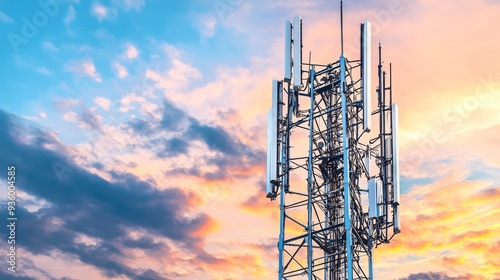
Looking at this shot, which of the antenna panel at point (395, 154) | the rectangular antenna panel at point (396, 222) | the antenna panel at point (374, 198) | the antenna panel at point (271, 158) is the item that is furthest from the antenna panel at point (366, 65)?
the antenna panel at point (271, 158)

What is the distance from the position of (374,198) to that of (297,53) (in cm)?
839

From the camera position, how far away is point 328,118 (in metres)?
36.8

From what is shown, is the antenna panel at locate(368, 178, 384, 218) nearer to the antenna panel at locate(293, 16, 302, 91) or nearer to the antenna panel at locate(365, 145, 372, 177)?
the antenna panel at locate(365, 145, 372, 177)

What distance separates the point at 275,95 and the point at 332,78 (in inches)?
127

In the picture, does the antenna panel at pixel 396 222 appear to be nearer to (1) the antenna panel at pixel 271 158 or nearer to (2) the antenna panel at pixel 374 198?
(2) the antenna panel at pixel 374 198

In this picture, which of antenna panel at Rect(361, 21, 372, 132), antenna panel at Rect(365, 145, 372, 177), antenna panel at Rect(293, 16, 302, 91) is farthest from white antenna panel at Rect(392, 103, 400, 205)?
antenna panel at Rect(293, 16, 302, 91)

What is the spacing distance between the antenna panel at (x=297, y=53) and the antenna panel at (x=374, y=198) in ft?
20.8

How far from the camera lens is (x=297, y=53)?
118 feet

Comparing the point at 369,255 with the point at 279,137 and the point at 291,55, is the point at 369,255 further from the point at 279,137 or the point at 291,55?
the point at 291,55

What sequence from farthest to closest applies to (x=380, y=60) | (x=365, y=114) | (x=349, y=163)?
(x=380, y=60) < (x=349, y=163) < (x=365, y=114)

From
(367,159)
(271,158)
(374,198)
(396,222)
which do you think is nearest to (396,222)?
(396,222)

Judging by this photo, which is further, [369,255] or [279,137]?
[279,137]

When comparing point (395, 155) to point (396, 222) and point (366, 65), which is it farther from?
point (366, 65)

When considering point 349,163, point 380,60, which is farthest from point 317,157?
point 380,60
